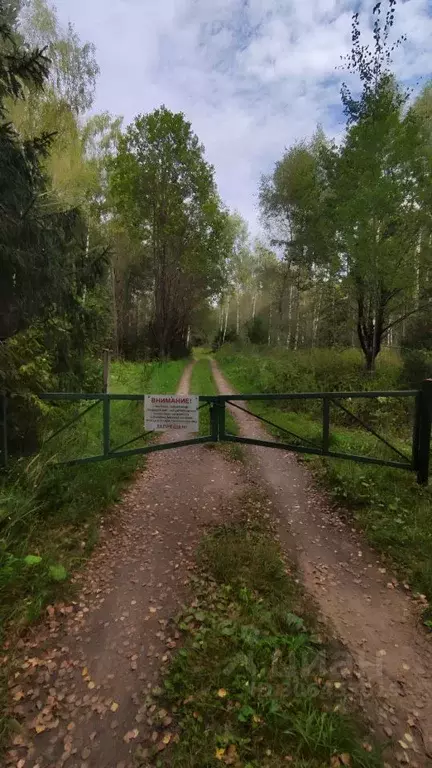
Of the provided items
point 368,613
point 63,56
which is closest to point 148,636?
point 368,613

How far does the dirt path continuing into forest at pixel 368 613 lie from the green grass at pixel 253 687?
0.27 m

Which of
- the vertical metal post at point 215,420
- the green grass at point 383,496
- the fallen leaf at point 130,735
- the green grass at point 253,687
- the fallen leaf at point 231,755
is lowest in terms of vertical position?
the fallen leaf at point 130,735

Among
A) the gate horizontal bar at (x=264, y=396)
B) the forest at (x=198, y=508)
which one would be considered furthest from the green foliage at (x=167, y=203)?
the gate horizontal bar at (x=264, y=396)

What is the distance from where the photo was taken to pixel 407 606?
3.43 m

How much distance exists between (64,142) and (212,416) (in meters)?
11.9

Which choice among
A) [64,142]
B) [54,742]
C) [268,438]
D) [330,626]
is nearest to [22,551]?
[54,742]

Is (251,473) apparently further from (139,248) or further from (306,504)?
(139,248)

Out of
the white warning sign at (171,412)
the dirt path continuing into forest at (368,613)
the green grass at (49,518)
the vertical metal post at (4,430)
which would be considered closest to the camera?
the dirt path continuing into forest at (368,613)

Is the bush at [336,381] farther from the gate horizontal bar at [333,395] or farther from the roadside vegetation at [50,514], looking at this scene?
the roadside vegetation at [50,514]

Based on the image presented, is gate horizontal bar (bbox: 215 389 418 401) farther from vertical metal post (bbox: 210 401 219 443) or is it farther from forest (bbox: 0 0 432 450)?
forest (bbox: 0 0 432 450)

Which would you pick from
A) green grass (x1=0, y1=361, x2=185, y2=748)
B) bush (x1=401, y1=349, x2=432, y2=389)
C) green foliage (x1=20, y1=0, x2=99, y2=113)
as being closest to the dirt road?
green grass (x1=0, y1=361, x2=185, y2=748)

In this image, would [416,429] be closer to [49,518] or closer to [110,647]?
[110,647]

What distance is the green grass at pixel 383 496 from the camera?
4.00 meters

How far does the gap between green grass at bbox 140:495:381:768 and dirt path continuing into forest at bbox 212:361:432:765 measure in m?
0.27
